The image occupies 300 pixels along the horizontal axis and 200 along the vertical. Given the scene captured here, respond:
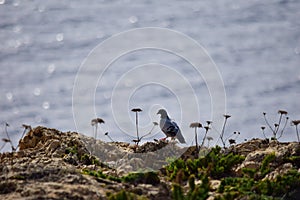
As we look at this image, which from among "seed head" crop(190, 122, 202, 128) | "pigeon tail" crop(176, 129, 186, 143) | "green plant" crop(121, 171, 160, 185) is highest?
"pigeon tail" crop(176, 129, 186, 143)

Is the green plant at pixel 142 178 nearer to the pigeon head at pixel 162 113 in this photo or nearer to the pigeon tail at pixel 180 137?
the pigeon tail at pixel 180 137

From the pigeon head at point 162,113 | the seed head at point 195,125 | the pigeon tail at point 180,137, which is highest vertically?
the pigeon head at point 162,113

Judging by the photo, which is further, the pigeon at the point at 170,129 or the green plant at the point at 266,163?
the pigeon at the point at 170,129

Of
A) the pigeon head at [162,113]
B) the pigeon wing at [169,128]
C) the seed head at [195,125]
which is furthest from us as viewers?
the pigeon head at [162,113]

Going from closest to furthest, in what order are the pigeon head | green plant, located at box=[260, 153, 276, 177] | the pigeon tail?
green plant, located at box=[260, 153, 276, 177], the pigeon tail, the pigeon head

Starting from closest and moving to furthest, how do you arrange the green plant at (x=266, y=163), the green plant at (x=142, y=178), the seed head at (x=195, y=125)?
the green plant at (x=142, y=178) → the green plant at (x=266, y=163) → the seed head at (x=195, y=125)

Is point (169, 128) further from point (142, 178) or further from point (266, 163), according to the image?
point (142, 178)

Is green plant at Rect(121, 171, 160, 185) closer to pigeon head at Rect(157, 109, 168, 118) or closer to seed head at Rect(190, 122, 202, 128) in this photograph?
seed head at Rect(190, 122, 202, 128)

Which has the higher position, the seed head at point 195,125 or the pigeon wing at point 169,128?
the pigeon wing at point 169,128

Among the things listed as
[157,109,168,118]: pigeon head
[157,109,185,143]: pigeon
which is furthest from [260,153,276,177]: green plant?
[157,109,168,118]: pigeon head

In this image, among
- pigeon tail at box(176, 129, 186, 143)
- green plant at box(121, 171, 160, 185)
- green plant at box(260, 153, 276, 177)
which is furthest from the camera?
pigeon tail at box(176, 129, 186, 143)

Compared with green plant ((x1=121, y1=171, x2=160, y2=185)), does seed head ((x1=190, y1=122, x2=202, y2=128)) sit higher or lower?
higher

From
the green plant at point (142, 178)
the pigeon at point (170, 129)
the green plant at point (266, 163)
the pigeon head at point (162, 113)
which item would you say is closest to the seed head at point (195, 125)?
the green plant at point (266, 163)

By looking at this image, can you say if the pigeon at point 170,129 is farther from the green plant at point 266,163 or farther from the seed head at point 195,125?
the green plant at point 266,163
